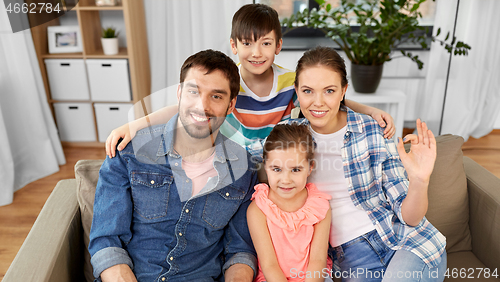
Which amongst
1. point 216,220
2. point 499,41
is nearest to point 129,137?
point 216,220

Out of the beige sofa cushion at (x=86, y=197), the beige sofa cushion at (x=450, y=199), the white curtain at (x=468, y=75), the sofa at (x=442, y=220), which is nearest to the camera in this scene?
the sofa at (x=442, y=220)

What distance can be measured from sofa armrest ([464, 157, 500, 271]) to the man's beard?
99 centimetres

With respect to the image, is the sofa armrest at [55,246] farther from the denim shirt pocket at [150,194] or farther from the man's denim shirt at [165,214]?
the denim shirt pocket at [150,194]

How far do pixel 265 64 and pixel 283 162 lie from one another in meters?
0.49

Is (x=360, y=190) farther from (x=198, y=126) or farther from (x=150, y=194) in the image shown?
(x=150, y=194)

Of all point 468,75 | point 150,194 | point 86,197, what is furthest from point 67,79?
point 468,75

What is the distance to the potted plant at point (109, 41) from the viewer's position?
9.67 feet

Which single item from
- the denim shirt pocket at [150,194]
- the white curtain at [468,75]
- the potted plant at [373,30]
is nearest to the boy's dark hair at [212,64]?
the denim shirt pocket at [150,194]

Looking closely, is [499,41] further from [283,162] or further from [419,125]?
[283,162]

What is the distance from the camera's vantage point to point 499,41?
3.05 m

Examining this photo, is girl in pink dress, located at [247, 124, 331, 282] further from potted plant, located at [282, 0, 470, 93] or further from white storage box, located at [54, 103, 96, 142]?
white storage box, located at [54, 103, 96, 142]

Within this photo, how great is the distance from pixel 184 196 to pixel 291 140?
379 millimetres

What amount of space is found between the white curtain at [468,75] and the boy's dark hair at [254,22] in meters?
2.01

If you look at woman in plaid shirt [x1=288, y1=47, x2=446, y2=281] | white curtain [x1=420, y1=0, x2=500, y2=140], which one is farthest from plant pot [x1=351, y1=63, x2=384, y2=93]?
woman in plaid shirt [x1=288, y1=47, x2=446, y2=281]
